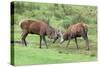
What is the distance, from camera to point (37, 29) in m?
2.60

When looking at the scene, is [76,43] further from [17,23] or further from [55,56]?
[17,23]

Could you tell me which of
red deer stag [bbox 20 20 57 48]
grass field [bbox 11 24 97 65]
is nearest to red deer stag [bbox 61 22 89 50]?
grass field [bbox 11 24 97 65]

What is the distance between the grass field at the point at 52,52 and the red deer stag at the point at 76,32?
6 cm

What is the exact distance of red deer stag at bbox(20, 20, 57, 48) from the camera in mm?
2511

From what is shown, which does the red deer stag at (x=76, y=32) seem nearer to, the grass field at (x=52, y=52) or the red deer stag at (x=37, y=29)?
the grass field at (x=52, y=52)

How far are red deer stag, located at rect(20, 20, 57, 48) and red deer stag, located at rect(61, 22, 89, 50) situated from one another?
185 millimetres

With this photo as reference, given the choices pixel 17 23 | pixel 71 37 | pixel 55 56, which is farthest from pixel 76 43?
pixel 17 23

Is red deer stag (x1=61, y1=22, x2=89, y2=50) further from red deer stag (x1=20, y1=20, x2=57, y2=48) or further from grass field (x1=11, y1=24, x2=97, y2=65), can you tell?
red deer stag (x1=20, y1=20, x2=57, y2=48)

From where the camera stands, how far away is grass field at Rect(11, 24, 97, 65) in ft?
8.05

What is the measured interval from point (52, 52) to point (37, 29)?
38cm

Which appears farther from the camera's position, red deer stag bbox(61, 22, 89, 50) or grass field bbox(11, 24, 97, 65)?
red deer stag bbox(61, 22, 89, 50)

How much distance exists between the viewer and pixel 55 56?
2.63 metres

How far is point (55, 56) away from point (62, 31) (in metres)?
0.37

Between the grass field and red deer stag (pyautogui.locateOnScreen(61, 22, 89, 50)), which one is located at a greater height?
red deer stag (pyautogui.locateOnScreen(61, 22, 89, 50))
